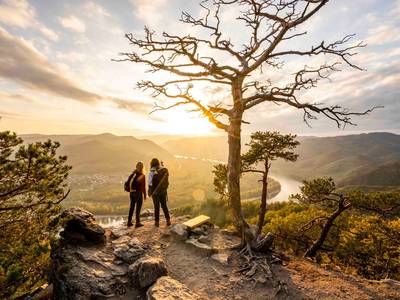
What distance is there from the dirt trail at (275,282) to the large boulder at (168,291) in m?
0.53

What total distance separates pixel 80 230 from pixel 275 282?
6.71 meters

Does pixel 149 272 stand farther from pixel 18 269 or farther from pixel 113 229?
pixel 113 229

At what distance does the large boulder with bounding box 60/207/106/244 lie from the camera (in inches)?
327

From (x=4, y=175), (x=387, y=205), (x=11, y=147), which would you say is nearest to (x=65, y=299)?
(x=4, y=175)

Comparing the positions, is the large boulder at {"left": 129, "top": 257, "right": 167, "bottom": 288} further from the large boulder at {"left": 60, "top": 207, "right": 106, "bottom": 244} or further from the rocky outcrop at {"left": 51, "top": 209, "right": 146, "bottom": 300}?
the large boulder at {"left": 60, "top": 207, "right": 106, "bottom": 244}

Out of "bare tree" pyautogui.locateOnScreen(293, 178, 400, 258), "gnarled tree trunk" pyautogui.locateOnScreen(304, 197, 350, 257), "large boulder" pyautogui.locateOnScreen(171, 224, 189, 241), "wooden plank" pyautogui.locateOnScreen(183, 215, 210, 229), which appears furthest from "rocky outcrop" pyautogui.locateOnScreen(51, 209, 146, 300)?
"gnarled tree trunk" pyautogui.locateOnScreen(304, 197, 350, 257)

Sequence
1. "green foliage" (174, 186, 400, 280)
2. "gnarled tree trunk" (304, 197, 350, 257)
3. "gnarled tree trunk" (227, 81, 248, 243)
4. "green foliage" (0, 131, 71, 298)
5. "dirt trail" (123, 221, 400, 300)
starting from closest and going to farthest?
"green foliage" (0, 131, 71, 298)
"dirt trail" (123, 221, 400, 300)
"gnarled tree trunk" (227, 81, 248, 243)
"green foliage" (174, 186, 400, 280)
"gnarled tree trunk" (304, 197, 350, 257)

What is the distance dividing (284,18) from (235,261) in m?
9.25

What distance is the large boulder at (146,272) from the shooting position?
22.7ft

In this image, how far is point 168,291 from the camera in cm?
638

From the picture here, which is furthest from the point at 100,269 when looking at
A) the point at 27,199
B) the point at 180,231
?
the point at 180,231

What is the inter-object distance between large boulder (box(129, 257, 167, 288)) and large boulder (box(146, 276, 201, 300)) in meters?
0.28

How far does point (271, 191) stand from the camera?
163000 mm

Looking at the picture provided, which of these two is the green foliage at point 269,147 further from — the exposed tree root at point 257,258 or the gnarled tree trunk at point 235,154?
the exposed tree root at point 257,258
